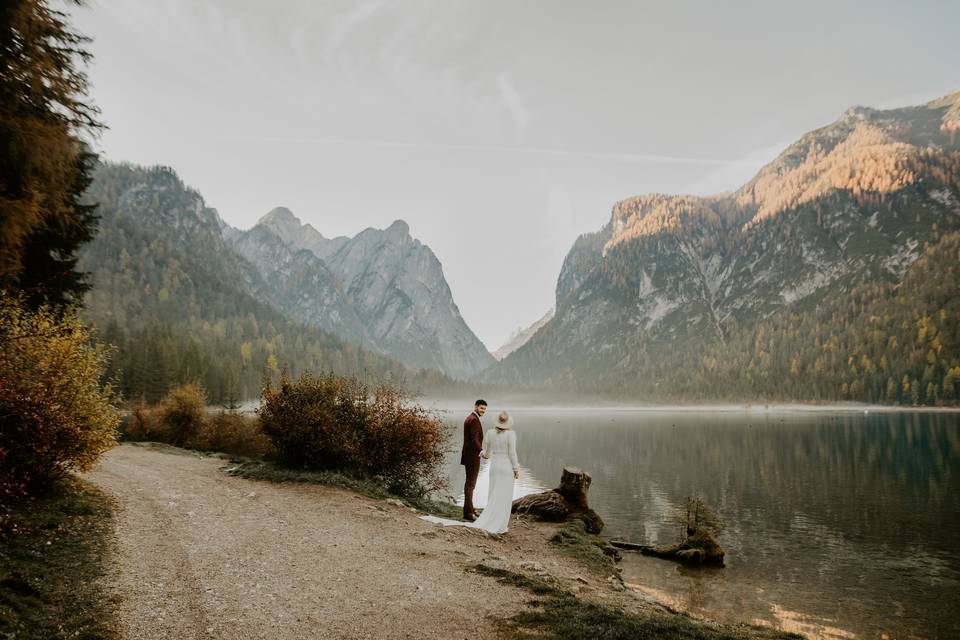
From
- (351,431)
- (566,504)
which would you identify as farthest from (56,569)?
(566,504)

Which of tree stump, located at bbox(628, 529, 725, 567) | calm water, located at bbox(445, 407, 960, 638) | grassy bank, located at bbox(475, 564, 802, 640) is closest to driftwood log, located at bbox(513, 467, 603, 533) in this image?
tree stump, located at bbox(628, 529, 725, 567)

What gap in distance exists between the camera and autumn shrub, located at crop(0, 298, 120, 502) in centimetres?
919

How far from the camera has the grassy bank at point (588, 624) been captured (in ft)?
23.0

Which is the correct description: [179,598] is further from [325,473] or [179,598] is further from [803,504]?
[803,504]

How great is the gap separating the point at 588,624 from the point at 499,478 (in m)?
7.15

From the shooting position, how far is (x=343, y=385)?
64.0 feet

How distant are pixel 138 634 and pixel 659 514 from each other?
2363cm

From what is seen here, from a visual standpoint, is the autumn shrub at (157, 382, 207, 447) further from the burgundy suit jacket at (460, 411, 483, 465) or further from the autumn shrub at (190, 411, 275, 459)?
the burgundy suit jacket at (460, 411, 483, 465)

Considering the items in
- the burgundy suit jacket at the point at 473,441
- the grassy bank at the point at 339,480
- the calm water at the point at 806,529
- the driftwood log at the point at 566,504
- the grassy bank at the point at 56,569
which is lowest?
the calm water at the point at 806,529

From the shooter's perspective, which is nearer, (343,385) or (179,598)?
(179,598)

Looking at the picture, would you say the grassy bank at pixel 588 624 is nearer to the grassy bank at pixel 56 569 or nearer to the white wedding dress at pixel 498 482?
the grassy bank at pixel 56 569

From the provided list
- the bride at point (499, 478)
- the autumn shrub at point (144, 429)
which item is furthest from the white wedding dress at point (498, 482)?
the autumn shrub at point (144, 429)

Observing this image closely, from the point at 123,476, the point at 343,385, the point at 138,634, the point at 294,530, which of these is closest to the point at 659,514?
the point at 343,385

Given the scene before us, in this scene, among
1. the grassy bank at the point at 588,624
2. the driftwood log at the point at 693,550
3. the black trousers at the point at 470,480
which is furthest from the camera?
the driftwood log at the point at 693,550
